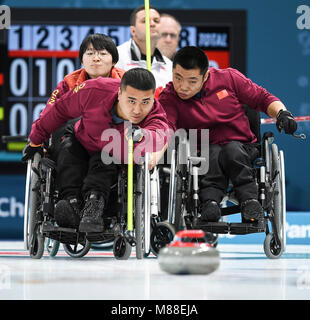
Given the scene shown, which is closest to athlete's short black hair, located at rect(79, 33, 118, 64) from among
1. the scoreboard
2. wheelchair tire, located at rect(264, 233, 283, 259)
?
wheelchair tire, located at rect(264, 233, 283, 259)

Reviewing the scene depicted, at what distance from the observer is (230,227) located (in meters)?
3.43

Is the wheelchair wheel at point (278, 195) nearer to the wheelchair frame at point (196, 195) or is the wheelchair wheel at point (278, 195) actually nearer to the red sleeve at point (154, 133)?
the wheelchair frame at point (196, 195)

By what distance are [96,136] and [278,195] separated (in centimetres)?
99

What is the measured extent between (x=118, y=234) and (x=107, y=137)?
0.42 m

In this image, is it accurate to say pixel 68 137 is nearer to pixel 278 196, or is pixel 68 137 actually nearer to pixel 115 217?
pixel 115 217

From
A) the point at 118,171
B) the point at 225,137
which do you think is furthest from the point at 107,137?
the point at 225,137

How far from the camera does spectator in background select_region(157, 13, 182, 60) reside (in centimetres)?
525

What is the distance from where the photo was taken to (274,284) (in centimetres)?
231

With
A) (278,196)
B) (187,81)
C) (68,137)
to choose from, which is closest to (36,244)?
(68,137)

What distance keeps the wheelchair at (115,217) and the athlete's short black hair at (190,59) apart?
0.50 metres

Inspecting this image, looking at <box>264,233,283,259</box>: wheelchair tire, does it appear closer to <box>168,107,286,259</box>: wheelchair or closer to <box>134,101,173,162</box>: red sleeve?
<box>168,107,286,259</box>: wheelchair

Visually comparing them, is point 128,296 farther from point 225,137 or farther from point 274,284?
point 225,137

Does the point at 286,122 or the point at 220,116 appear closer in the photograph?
the point at 286,122

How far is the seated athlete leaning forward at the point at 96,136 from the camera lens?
3.10m
